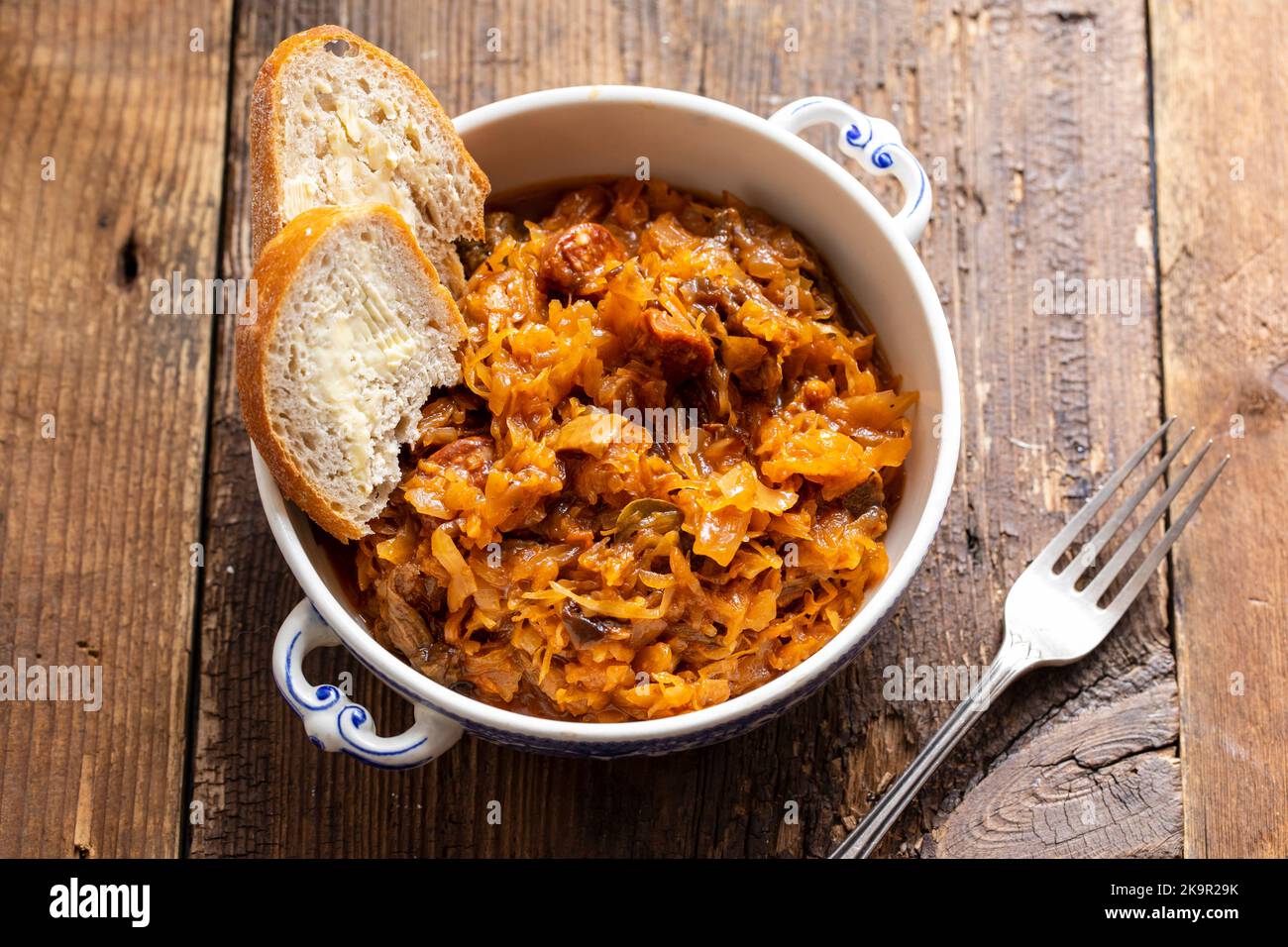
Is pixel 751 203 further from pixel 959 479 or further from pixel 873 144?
pixel 959 479

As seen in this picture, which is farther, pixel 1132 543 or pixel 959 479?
pixel 959 479

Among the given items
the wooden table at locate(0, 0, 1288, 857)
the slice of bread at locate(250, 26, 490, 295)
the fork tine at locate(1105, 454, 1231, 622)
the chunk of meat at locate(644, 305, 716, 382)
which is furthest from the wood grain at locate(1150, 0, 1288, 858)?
the slice of bread at locate(250, 26, 490, 295)

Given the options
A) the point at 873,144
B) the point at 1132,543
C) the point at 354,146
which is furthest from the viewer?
the point at 1132,543

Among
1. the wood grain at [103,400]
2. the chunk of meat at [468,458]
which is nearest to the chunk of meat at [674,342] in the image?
the chunk of meat at [468,458]

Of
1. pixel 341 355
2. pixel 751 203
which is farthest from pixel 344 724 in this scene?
pixel 751 203
